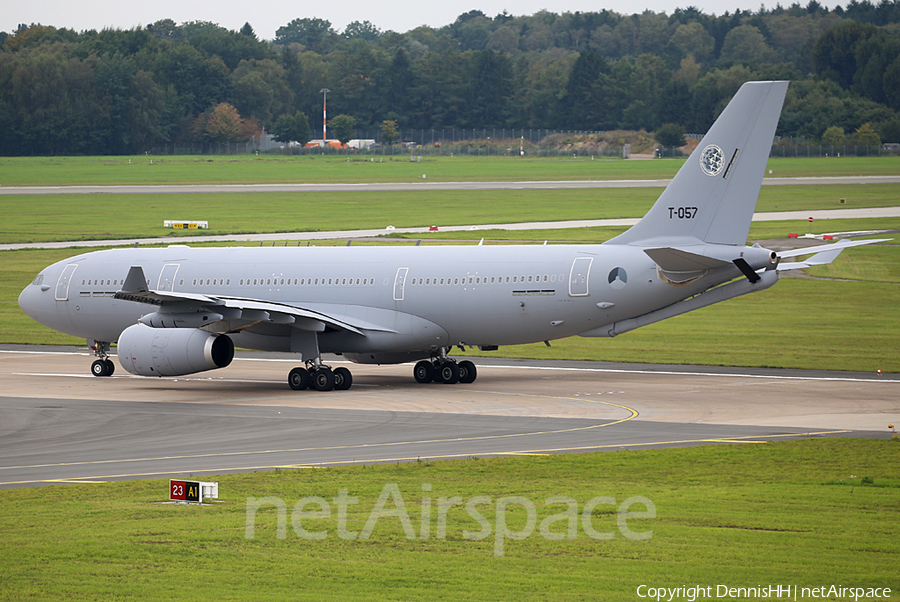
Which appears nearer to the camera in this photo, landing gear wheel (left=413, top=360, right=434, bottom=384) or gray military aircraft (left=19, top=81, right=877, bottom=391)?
gray military aircraft (left=19, top=81, right=877, bottom=391)

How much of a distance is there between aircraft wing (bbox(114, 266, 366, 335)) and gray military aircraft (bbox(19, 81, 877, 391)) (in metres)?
0.04

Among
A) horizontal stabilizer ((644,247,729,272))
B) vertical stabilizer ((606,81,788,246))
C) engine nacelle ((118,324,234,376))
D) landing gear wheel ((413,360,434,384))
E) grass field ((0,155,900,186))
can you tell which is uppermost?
vertical stabilizer ((606,81,788,246))

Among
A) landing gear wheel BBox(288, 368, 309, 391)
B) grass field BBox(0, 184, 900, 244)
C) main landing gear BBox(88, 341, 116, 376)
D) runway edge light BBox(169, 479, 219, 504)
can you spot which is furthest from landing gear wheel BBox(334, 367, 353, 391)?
grass field BBox(0, 184, 900, 244)

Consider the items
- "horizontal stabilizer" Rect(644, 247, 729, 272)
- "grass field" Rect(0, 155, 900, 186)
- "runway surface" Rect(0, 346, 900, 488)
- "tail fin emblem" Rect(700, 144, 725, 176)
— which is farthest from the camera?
"grass field" Rect(0, 155, 900, 186)

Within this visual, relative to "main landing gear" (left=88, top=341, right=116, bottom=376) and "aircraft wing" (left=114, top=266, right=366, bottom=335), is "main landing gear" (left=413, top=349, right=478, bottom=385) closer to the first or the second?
"aircraft wing" (left=114, top=266, right=366, bottom=335)

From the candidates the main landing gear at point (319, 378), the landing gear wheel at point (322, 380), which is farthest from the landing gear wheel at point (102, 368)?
the landing gear wheel at point (322, 380)

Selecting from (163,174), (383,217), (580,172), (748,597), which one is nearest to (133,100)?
(163,174)

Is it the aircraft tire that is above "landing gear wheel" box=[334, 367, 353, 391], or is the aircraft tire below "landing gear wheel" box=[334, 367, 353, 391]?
below

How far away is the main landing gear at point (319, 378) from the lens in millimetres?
33812

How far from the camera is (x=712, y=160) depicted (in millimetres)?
31656

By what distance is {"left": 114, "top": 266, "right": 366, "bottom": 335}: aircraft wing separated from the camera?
3256cm

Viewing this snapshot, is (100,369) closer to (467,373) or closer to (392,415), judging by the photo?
(467,373)

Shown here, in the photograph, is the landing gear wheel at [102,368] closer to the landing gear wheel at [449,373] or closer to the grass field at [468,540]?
the landing gear wheel at [449,373]

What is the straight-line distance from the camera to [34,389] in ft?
111
